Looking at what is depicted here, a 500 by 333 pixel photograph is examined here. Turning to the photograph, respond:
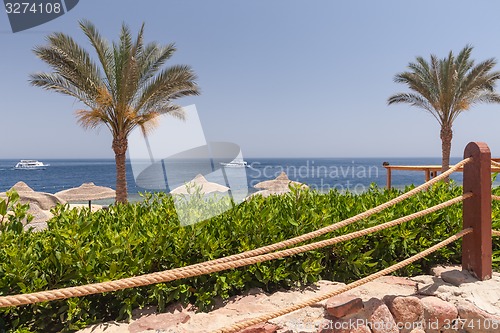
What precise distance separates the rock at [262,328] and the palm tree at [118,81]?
11.2m

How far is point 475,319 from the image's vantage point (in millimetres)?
2459

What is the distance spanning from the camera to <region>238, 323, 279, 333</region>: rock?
81.0 inches

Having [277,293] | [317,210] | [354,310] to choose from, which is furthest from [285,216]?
[354,310]

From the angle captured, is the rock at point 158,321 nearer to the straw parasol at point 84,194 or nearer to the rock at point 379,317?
the rock at point 379,317

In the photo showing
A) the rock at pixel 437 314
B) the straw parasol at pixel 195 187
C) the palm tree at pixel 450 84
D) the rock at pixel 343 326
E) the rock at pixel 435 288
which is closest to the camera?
the rock at pixel 343 326

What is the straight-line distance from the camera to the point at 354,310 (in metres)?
2.26

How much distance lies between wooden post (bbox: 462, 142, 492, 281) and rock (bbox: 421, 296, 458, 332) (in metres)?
0.45

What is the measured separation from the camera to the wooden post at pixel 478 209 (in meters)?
2.60

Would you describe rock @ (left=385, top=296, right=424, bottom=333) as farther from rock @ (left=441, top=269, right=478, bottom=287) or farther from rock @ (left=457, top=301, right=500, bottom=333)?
rock @ (left=441, top=269, right=478, bottom=287)

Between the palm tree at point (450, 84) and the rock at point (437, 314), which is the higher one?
the palm tree at point (450, 84)

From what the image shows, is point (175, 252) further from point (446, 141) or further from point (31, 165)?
point (31, 165)

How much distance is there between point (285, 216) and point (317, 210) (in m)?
0.36

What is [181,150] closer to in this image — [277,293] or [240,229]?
[240,229]

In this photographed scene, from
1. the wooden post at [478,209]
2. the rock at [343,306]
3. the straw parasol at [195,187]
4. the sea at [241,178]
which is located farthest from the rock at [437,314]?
the sea at [241,178]
